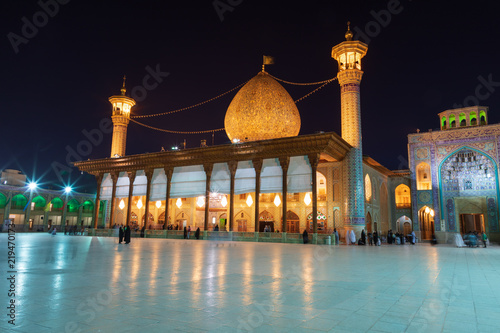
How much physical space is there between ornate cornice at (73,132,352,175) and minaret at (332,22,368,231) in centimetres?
81

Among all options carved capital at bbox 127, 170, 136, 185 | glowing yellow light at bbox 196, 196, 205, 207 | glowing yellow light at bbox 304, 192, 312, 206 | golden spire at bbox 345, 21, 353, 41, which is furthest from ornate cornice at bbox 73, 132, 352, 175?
golden spire at bbox 345, 21, 353, 41

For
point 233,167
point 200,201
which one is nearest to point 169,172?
point 200,201

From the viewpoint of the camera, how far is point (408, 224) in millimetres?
32125

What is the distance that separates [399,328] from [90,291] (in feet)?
13.0

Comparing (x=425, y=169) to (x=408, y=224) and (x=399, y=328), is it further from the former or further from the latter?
(x=399, y=328)

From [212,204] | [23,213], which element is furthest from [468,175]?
[23,213]

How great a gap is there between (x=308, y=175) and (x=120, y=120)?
764 inches

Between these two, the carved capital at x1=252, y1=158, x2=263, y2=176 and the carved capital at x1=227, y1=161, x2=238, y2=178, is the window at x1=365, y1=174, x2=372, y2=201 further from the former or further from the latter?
the carved capital at x1=227, y1=161, x2=238, y2=178

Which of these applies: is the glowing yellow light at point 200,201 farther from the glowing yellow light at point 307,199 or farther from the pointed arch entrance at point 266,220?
the glowing yellow light at point 307,199

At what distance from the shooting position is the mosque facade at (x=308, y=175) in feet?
69.8

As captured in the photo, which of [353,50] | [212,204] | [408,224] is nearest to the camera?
[353,50]

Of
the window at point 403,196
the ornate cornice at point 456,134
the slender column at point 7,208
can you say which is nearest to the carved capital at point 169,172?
the ornate cornice at point 456,134

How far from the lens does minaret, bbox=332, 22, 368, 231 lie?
20.9 m

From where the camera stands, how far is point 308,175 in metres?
20.7
